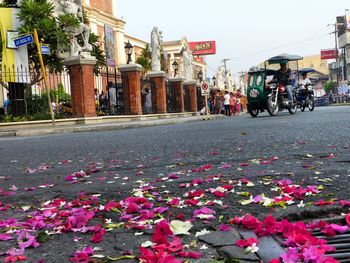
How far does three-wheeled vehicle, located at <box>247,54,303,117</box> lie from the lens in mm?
15328

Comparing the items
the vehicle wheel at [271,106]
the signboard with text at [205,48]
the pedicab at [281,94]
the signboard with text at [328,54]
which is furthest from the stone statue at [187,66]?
the signboard with text at [205,48]

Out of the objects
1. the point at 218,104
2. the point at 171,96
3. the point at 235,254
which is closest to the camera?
the point at 235,254

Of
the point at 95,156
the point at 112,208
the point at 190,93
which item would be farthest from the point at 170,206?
the point at 190,93

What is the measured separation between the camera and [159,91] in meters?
24.1

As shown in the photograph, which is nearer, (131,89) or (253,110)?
(253,110)

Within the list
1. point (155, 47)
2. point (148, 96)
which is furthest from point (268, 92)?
point (155, 47)

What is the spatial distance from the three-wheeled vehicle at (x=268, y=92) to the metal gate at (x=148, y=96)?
8545mm

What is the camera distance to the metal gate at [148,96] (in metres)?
24.2

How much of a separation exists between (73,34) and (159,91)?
709 cm

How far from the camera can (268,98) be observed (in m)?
15.1

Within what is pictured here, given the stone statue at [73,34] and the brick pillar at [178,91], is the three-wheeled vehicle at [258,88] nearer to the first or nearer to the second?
the stone statue at [73,34]

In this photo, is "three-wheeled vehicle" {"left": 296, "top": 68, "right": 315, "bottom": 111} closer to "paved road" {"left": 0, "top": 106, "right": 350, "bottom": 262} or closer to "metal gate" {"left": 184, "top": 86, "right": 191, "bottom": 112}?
"paved road" {"left": 0, "top": 106, "right": 350, "bottom": 262}

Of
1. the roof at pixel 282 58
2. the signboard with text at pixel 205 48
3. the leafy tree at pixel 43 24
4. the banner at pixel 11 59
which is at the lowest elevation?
the roof at pixel 282 58

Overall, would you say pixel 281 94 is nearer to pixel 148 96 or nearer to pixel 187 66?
pixel 148 96
